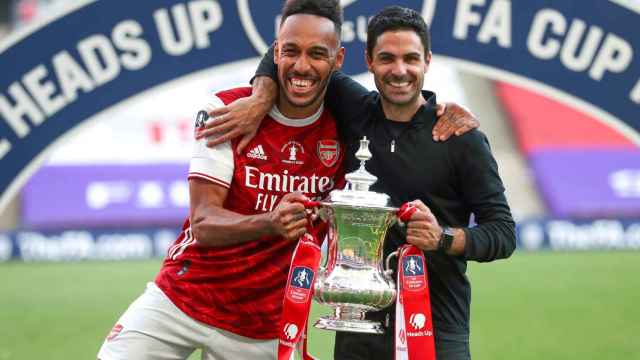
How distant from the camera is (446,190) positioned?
3.95m

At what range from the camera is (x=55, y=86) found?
230 inches

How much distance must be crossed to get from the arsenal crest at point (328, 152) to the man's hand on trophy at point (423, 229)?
572 millimetres

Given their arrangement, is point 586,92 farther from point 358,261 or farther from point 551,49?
point 358,261

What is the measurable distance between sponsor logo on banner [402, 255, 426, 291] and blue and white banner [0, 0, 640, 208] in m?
2.19

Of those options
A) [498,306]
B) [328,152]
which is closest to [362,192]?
[328,152]

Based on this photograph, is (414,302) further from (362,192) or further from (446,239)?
(362,192)

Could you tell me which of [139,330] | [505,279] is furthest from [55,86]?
[505,279]

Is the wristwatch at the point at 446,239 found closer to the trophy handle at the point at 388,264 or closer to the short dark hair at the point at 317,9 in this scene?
the trophy handle at the point at 388,264

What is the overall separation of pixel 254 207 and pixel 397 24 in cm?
80

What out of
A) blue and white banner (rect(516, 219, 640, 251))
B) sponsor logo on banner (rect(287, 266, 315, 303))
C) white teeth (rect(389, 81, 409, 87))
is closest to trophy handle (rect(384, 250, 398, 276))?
sponsor logo on banner (rect(287, 266, 315, 303))

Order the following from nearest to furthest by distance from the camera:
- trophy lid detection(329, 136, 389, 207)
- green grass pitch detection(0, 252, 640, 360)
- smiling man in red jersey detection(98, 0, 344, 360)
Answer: trophy lid detection(329, 136, 389, 207), smiling man in red jersey detection(98, 0, 344, 360), green grass pitch detection(0, 252, 640, 360)

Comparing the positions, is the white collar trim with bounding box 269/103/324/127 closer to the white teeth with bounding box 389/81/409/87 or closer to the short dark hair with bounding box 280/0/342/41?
the short dark hair with bounding box 280/0/342/41

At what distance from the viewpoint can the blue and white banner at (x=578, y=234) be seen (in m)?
14.9

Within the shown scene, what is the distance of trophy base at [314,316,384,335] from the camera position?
3.78m
